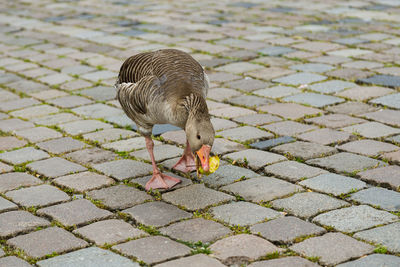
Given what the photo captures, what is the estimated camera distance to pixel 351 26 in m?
11.2

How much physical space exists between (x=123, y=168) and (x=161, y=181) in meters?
0.63

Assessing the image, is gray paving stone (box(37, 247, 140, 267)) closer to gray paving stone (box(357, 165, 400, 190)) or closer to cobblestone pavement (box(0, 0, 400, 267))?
cobblestone pavement (box(0, 0, 400, 267))

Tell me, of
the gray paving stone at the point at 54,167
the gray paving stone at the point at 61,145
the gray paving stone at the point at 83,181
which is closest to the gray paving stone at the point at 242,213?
the gray paving stone at the point at 83,181

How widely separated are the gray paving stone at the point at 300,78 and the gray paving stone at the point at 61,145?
2936 mm

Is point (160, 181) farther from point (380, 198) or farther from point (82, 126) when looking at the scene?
point (82, 126)

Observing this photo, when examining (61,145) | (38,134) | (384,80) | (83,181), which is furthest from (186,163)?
(384,80)

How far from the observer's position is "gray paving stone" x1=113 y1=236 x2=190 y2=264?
14.1ft

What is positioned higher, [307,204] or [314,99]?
[314,99]

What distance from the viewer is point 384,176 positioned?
17.9 feet

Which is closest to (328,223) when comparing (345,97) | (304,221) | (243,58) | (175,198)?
(304,221)

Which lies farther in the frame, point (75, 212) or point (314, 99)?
point (314, 99)

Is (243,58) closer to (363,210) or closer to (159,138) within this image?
(159,138)

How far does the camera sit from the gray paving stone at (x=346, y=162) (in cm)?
568

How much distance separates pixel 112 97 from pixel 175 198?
10.3 feet
